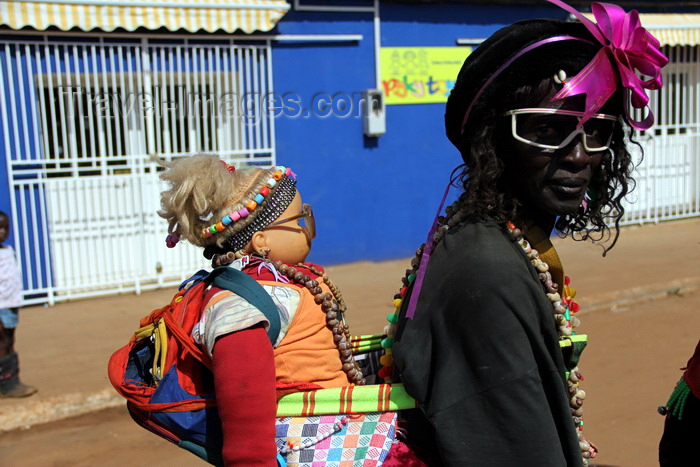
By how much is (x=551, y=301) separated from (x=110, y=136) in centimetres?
661

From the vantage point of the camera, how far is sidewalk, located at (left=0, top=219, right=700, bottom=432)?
4941mm

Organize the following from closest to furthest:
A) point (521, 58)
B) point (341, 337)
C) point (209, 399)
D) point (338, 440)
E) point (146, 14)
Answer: point (521, 58) → point (338, 440) → point (209, 399) → point (341, 337) → point (146, 14)

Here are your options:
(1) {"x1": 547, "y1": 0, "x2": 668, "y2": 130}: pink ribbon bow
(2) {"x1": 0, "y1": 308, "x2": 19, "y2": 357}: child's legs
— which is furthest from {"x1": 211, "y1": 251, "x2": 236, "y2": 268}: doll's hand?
(2) {"x1": 0, "y1": 308, "x2": 19, "y2": 357}: child's legs

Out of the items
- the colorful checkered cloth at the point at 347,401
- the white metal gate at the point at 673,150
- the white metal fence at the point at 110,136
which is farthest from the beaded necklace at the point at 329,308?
the white metal gate at the point at 673,150

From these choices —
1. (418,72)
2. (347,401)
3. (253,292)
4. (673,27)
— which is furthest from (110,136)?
(673,27)

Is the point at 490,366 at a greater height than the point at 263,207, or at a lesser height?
lesser

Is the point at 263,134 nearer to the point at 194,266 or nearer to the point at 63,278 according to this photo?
the point at 194,266

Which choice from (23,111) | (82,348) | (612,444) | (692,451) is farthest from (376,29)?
(692,451)

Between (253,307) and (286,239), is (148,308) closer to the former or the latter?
(286,239)

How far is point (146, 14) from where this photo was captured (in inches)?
282

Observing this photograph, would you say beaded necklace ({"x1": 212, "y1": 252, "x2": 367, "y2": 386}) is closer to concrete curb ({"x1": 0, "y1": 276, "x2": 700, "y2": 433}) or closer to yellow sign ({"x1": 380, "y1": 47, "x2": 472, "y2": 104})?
concrete curb ({"x1": 0, "y1": 276, "x2": 700, "y2": 433})

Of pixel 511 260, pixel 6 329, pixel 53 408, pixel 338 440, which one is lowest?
pixel 53 408

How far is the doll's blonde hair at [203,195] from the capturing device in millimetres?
2023

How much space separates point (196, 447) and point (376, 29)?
292 inches
